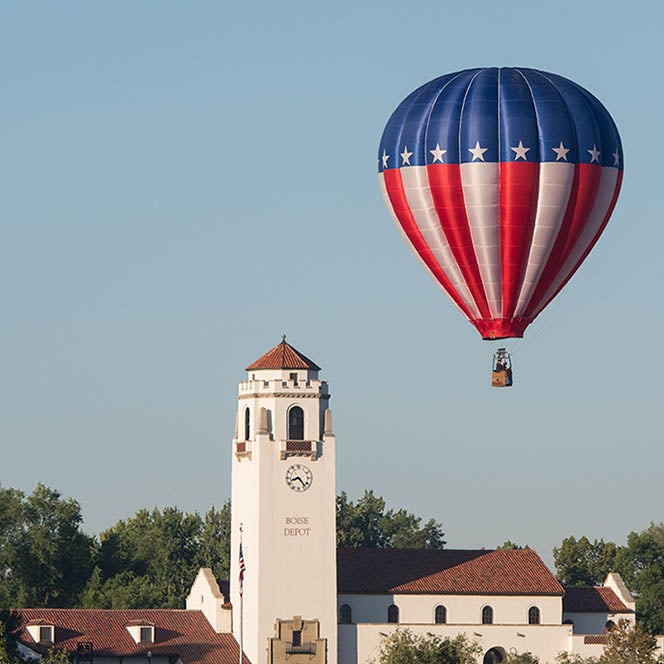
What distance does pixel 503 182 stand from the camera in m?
75.3

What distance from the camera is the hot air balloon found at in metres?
75.3

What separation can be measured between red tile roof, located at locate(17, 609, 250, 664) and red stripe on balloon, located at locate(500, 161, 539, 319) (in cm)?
3397

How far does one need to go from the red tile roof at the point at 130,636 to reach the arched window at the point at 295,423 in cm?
972

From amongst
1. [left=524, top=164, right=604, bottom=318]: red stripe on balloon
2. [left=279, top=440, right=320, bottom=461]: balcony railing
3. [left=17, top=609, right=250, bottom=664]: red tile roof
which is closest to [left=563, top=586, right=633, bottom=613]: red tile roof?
[left=279, top=440, right=320, bottom=461]: balcony railing

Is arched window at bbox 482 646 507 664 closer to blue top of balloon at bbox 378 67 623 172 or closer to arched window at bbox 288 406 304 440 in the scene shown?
arched window at bbox 288 406 304 440

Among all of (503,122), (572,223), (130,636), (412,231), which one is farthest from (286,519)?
(503,122)

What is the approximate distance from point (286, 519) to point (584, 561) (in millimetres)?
43136

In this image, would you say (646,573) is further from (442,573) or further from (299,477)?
(299,477)

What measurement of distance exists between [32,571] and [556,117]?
56353 millimetres

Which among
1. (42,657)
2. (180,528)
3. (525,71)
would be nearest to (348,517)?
(180,528)

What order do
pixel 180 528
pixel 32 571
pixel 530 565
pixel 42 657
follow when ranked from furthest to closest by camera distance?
1. pixel 180 528
2. pixel 32 571
3. pixel 530 565
4. pixel 42 657

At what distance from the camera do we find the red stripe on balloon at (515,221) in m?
75.2

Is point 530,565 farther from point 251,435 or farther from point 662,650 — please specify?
point 251,435

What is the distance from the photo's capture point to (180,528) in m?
148
